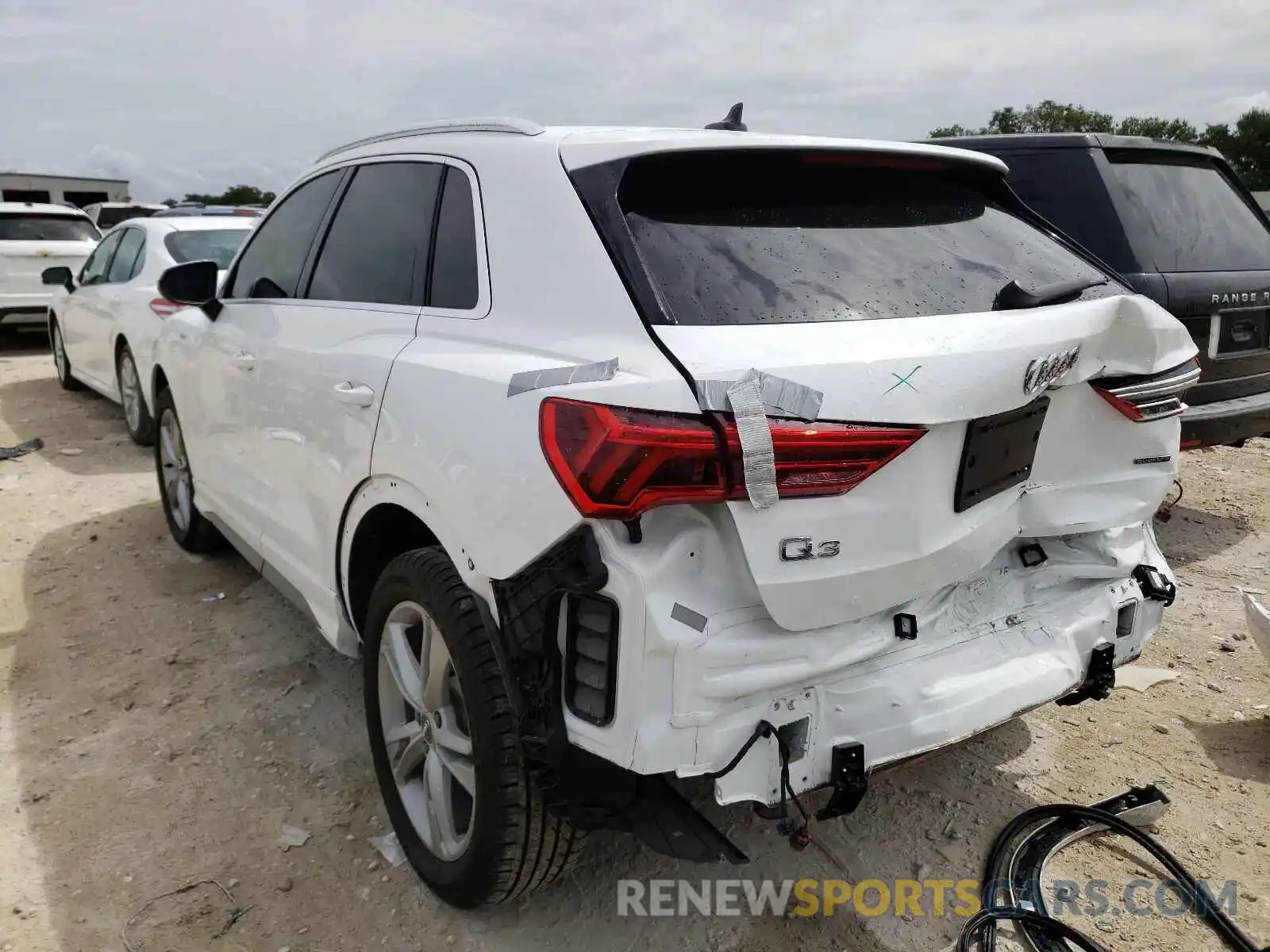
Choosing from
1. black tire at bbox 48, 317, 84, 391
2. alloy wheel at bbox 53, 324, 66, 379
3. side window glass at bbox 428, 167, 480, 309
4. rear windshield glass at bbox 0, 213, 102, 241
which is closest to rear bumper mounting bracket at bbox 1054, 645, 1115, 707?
side window glass at bbox 428, 167, 480, 309

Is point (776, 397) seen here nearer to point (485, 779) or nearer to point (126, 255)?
point (485, 779)

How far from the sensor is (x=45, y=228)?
11.8 m

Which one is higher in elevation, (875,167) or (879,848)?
(875,167)

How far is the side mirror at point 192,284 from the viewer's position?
382 cm

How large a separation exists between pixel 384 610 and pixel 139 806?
114 centimetres

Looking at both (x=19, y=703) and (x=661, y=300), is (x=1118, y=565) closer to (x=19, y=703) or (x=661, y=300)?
(x=661, y=300)

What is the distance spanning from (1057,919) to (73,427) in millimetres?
7903

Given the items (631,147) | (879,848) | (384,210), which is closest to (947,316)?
(631,147)

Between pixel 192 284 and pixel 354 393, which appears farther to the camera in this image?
pixel 192 284

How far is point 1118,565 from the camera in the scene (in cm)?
248

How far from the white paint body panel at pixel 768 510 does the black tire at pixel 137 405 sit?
4804mm

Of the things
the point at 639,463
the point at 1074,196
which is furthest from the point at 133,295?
the point at 639,463

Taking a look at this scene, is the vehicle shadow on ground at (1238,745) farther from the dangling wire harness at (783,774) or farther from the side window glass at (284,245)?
the side window glass at (284,245)

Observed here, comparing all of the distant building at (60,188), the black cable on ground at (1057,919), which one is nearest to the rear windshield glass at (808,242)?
the black cable on ground at (1057,919)
